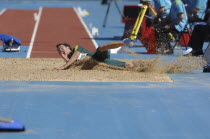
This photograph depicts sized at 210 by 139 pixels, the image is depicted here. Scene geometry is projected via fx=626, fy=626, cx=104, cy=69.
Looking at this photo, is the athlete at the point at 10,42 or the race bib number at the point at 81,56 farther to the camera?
the athlete at the point at 10,42

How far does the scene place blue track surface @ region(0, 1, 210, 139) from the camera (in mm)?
6121

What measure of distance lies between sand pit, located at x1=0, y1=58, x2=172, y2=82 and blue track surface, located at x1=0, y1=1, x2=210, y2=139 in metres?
0.38

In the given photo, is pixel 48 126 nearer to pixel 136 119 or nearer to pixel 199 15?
pixel 136 119

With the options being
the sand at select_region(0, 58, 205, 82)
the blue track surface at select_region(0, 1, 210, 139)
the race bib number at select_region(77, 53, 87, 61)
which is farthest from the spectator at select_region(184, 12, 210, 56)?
the blue track surface at select_region(0, 1, 210, 139)

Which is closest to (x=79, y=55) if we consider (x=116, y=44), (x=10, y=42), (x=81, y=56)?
(x=81, y=56)

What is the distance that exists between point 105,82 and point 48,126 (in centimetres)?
293

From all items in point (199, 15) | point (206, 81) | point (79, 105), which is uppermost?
point (79, 105)

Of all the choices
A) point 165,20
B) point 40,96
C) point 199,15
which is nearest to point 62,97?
point 40,96

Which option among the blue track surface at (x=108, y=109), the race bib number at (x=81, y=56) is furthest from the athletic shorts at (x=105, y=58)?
the blue track surface at (x=108, y=109)

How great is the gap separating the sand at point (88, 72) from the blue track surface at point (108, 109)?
0.39 meters

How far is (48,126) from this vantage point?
6262 mm

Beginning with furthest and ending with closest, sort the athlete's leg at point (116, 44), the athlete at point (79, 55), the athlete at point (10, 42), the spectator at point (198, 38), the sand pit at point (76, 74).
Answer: the spectator at point (198, 38)
the athlete at point (10, 42)
the athlete at point (79, 55)
the athlete's leg at point (116, 44)
the sand pit at point (76, 74)

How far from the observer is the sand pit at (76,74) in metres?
9.39

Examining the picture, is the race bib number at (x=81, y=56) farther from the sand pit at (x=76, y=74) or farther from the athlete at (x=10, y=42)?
the athlete at (x=10, y=42)
